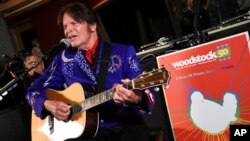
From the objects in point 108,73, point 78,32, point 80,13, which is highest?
point 80,13

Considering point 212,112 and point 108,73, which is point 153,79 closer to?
point 108,73

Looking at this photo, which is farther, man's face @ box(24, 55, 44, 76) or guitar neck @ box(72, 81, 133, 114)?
man's face @ box(24, 55, 44, 76)

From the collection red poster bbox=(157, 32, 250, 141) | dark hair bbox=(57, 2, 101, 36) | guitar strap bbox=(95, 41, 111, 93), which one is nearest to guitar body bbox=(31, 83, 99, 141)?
guitar strap bbox=(95, 41, 111, 93)

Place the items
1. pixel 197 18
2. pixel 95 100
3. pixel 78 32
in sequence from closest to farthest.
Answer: pixel 95 100
pixel 78 32
pixel 197 18

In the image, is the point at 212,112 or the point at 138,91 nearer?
the point at 138,91

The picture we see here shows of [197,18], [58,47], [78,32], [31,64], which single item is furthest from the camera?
[31,64]

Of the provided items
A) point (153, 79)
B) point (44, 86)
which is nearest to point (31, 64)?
point (44, 86)

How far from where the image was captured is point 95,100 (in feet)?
7.12

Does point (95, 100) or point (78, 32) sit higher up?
point (78, 32)

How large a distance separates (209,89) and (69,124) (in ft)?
3.39

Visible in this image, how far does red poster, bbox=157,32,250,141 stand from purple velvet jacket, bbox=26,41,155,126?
1.72ft

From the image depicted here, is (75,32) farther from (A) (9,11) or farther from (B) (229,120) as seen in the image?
(A) (9,11)

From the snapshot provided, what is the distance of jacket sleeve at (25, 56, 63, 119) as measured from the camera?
8.33ft

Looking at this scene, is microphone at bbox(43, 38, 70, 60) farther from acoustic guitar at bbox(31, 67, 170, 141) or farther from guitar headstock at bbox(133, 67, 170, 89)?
guitar headstock at bbox(133, 67, 170, 89)
